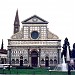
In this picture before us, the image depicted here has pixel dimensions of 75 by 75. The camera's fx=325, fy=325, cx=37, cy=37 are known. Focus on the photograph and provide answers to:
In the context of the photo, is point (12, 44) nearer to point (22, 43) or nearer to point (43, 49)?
point (22, 43)

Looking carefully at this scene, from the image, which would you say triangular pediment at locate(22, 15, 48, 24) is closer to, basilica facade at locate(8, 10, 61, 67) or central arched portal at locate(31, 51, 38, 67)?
basilica facade at locate(8, 10, 61, 67)

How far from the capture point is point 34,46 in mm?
81938

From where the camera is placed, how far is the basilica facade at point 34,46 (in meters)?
81.3

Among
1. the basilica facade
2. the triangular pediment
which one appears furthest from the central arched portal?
the triangular pediment

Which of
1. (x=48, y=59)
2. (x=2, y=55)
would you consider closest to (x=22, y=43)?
(x=48, y=59)

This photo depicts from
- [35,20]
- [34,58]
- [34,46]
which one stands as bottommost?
[34,58]

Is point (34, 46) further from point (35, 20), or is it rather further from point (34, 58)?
point (35, 20)

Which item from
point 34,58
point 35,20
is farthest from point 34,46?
point 35,20

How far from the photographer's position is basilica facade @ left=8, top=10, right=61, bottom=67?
267 ft

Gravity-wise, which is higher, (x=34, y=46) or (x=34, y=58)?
(x=34, y=46)

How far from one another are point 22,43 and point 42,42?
5042 mm

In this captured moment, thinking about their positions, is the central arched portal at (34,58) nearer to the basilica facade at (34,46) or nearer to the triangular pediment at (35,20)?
the basilica facade at (34,46)

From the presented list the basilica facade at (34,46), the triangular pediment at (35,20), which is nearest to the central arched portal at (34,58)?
the basilica facade at (34,46)

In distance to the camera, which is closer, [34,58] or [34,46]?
[34,46]
